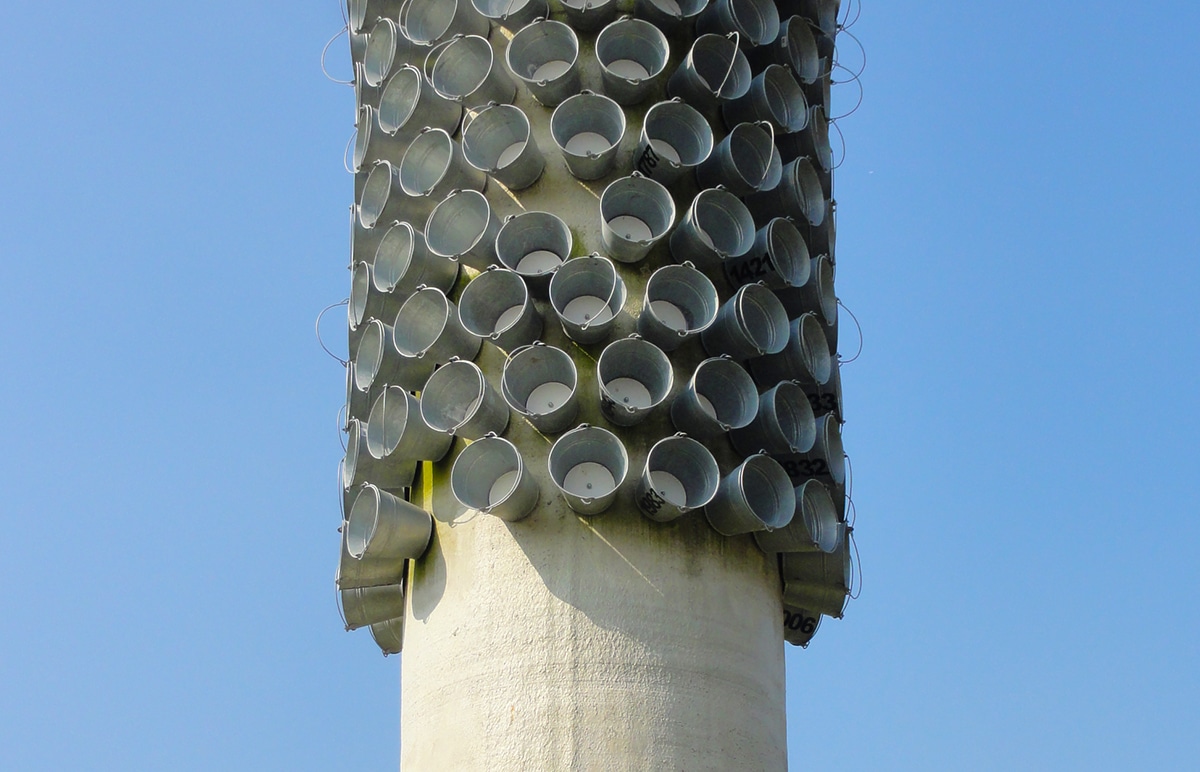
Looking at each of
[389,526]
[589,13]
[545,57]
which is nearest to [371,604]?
[389,526]

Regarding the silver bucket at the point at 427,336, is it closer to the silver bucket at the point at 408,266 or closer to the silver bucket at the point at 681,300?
the silver bucket at the point at 408,266

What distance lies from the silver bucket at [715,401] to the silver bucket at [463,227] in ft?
8.83

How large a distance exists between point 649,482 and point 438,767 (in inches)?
140

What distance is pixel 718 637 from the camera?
1761 cm

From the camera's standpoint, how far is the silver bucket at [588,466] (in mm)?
17609

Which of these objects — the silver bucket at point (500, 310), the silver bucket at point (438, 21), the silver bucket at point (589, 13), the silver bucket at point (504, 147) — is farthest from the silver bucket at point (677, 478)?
the silver bucket at point (438, 21)

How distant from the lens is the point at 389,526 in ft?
60.2

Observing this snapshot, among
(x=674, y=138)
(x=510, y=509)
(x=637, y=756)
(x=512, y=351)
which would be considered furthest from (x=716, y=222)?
(x=637, y=756)

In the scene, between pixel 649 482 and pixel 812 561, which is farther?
pixel 812 561

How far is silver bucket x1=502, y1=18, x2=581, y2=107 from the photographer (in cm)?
1991

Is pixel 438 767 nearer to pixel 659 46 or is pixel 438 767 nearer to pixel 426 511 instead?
pixel 426 511

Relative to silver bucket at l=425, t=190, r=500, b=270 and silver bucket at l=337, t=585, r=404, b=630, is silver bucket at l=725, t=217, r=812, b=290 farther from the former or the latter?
silver bucket at l=337, t=585, r=404, b=630

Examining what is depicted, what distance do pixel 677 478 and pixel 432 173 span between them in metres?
4.93

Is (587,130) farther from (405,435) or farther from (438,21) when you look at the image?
(405,435)
